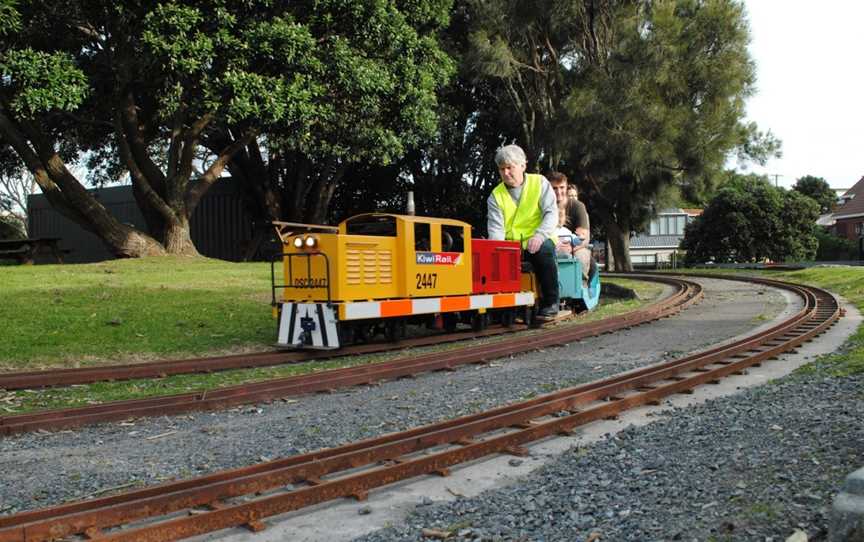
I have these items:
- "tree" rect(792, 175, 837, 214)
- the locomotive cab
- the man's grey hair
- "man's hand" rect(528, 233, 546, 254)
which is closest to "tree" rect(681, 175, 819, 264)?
"man's hand" rect(528, 233, 546, 254)

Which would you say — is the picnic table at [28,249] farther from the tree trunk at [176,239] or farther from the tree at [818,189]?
the tree at [818,189]

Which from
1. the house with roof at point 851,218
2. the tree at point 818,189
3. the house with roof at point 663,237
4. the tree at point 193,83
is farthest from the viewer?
the tree at point 818,189

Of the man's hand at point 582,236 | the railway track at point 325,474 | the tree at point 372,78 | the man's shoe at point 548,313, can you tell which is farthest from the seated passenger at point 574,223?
the tree at point 372,78

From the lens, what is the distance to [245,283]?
1802cm

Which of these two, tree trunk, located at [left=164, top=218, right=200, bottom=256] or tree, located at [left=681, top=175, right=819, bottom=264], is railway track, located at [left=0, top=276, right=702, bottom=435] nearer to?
tree trunk, located at [left=164, top=218, right=200, bottom=256]

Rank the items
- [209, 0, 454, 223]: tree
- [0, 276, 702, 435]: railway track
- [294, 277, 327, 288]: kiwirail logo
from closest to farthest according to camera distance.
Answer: [0, 276, 702, 435]: railway track → [294, 277, 327, 288]: kiwirail logo → [209, 0, 454, 223]: tree

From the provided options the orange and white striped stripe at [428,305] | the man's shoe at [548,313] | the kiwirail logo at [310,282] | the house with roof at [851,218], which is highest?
the house with roof at [851,218]

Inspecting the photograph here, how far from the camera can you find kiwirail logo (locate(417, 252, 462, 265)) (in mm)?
11023

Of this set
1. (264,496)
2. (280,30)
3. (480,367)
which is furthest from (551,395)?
(280,30)

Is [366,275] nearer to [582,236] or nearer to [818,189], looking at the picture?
[582,236]

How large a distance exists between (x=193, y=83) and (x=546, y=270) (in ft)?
37.9

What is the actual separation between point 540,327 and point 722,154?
21745 millimetres

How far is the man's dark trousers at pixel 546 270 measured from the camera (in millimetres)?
11463

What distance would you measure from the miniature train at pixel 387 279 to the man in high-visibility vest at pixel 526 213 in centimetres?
34
